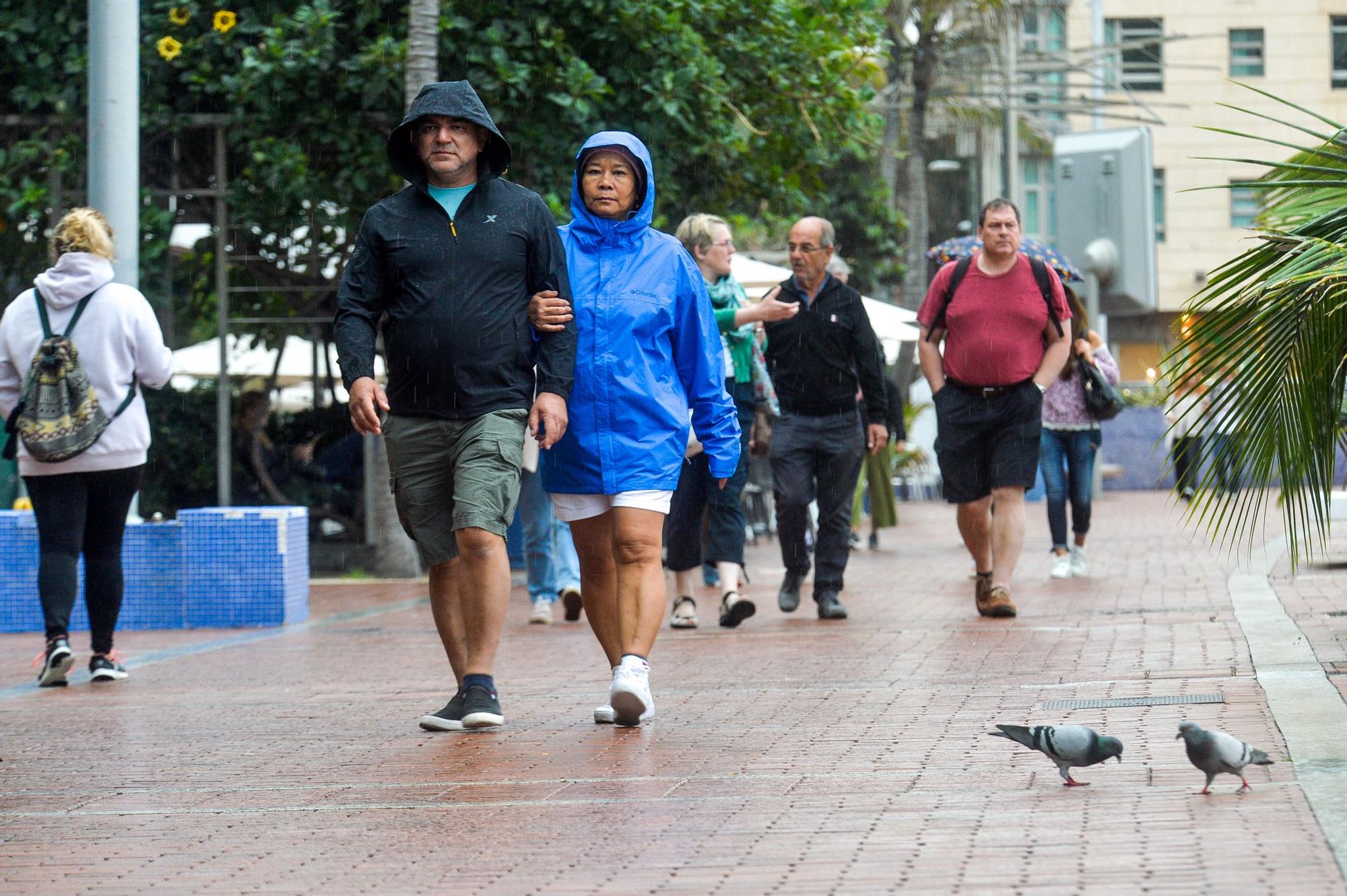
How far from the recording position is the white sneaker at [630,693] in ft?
18.6

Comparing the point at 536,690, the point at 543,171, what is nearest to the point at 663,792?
the point at 536,690

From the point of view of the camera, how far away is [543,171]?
45.3ft

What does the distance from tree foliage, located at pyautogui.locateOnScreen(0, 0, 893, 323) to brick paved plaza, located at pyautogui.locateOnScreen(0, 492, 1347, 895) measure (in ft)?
17.5

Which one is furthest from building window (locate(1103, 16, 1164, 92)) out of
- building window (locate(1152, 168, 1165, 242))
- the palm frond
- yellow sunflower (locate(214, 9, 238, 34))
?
the palm frond

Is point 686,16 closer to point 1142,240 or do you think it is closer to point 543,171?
point 543,171

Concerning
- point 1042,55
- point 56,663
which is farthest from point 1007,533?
point 1042,55

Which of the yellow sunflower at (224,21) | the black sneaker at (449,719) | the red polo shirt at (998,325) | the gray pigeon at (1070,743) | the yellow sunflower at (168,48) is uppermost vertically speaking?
the yellow sunflower at (224,21)

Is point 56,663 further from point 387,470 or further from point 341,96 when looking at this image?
point 341,96

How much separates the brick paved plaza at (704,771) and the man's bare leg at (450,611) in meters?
0.26

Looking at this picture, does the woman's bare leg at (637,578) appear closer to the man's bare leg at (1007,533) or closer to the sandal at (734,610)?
the sandal at (734,610)

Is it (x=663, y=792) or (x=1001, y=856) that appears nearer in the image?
(x=1001, y=856)

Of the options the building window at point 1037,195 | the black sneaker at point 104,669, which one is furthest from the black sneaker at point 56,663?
the building window at point 1037,195

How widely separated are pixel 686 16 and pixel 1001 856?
11.1 metres

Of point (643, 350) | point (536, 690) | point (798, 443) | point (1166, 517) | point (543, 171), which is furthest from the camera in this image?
point (1166, 517)
